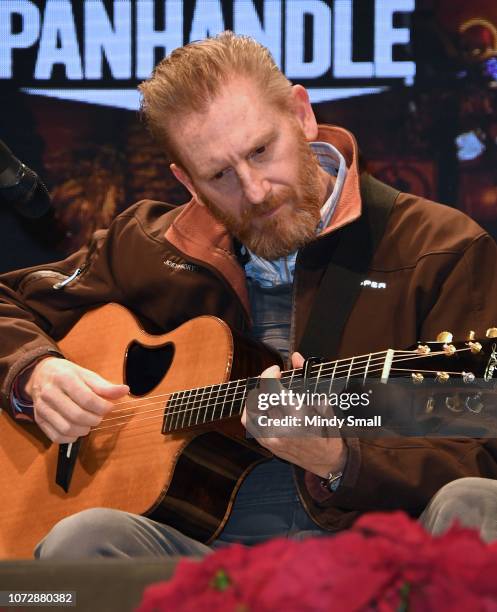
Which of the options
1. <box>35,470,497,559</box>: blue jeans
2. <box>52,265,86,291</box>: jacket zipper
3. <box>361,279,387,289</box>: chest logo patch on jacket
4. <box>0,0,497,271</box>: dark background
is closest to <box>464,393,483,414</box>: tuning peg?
<box>35,470,497,559</box>: blue jeans

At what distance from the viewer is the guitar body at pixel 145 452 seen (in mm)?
2156

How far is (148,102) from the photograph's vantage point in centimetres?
254

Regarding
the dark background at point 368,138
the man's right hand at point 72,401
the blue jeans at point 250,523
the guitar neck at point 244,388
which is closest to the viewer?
the blue jeans at point 250,523

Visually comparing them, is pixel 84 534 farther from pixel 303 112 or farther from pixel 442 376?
pixel 303 112

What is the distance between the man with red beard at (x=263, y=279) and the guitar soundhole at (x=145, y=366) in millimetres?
121

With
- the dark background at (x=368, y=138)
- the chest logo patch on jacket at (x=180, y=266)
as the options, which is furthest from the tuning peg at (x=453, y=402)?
the dark background at (x=368, y=138)

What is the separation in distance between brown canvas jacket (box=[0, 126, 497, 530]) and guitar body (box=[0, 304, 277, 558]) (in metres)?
0.11

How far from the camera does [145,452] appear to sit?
2215 mm

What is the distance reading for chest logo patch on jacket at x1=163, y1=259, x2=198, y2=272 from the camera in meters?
2.49

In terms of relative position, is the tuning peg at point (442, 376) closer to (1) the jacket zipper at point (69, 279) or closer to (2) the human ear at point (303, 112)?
(2) the human ear at point (303, 112)

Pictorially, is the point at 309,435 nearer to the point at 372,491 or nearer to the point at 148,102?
the point at 372,491

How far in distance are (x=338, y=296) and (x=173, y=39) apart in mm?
1364

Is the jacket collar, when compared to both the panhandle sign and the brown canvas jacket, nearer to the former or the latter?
the brown canvas jacket

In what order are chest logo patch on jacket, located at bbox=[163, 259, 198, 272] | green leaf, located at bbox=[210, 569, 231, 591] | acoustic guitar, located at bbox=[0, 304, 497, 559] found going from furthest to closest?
1. chest logo patch on jacket, located at bbox=[163, 259, 198, 272]
2. acoustic guitar, located at bbox=[0, 304, 497, 559]
3. green leaf, located at bbox=[210, 569, 231, 591]
